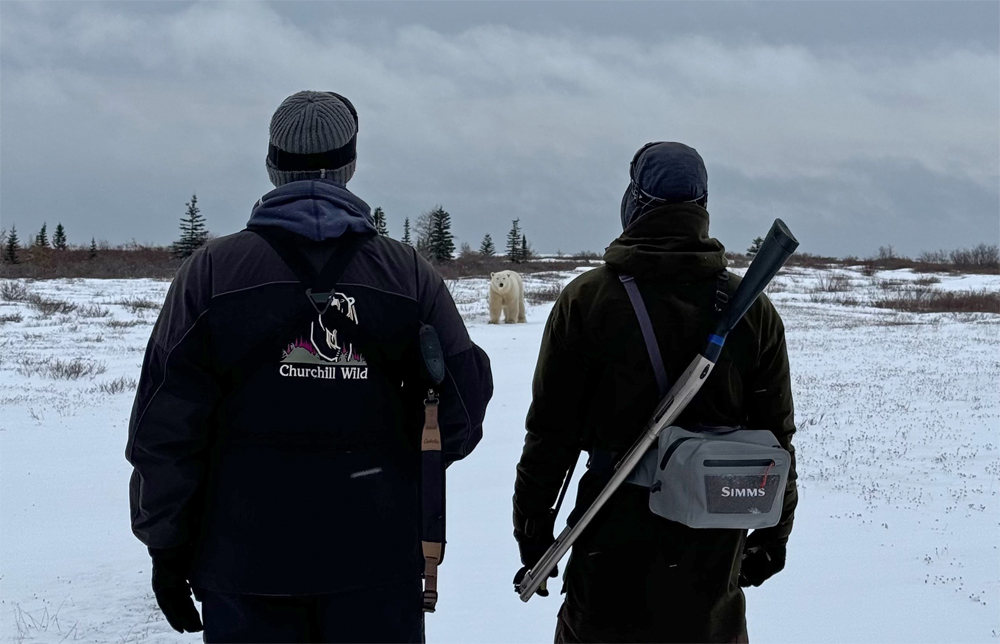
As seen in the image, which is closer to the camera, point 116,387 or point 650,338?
point 650,338

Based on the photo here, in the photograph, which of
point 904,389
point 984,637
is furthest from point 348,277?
point 904,389

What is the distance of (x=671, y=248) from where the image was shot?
7.36 feet

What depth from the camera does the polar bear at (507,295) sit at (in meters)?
17.7

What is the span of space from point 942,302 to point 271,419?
3079 cm

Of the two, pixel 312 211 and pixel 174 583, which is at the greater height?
pixel 312 211

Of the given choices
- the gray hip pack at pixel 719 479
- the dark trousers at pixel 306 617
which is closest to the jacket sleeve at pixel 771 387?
the gray hip pack at pixel 719 479

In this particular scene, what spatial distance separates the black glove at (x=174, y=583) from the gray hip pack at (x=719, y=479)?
4.03ft

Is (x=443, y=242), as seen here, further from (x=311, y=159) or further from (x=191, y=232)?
(x=311, y=159)

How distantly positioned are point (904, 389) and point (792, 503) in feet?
31.0

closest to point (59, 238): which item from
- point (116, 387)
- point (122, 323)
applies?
point (122, 323)

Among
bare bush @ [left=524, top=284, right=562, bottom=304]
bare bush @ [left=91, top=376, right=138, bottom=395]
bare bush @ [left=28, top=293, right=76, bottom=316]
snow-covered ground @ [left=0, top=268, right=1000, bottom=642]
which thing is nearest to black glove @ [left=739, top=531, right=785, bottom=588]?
snow-covered ground @ [left=0, top=268, right=1000, bottom=642]

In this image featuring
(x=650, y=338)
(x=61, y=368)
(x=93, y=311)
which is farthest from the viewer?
(x=93, y=311)

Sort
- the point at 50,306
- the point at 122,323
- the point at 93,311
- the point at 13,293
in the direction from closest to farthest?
1. the point at 122,323
2. the point at 93,311
3. the point at 50,306
4. the point at 13,293

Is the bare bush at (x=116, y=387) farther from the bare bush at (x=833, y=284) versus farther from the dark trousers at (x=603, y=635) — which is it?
the bare bush at (x=833, y=284)
